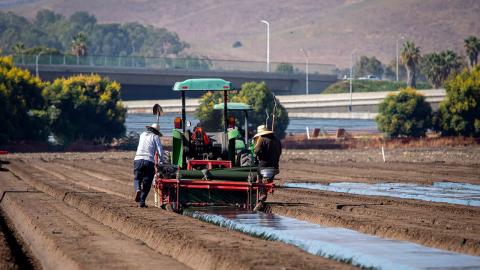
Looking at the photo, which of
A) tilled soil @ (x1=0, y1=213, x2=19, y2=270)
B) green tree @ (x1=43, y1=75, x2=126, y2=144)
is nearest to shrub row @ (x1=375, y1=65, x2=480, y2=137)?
green tree @ (x1=43, y1=75, x2=126, y2=144)

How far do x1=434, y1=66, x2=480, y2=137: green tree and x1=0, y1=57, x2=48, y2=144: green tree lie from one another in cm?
2651

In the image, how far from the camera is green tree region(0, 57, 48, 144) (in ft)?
211

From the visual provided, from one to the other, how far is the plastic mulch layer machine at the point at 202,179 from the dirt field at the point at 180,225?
0.57 meters

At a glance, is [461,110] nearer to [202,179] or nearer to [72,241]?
[202,179]

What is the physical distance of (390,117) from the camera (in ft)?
252

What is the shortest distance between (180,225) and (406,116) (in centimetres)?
5979

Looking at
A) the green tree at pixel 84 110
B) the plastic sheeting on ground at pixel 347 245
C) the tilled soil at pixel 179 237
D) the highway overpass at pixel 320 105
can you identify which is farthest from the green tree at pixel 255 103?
the plastic sheeting on ground at pixel 347 245

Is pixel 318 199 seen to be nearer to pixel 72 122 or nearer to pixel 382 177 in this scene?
pixel 382 177

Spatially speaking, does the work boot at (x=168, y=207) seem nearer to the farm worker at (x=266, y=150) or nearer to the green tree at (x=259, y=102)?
the farm worker at (x=266, y=150)

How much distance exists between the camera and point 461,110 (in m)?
72.1

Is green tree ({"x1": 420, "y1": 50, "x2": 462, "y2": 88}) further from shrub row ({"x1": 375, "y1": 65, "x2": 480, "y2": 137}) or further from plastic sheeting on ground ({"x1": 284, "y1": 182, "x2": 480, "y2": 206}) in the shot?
plastic sheeting on ground ({"x1": 284, "y1": 182, "x2": 480, "y2": 206})

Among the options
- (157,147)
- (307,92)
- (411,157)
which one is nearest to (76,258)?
(157,147)

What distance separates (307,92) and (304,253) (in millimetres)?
103786

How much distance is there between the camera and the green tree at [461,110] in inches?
2820
